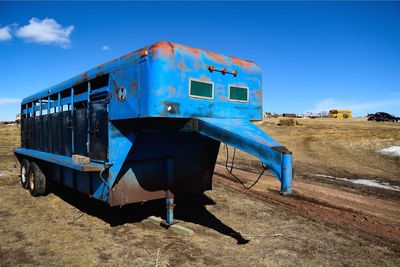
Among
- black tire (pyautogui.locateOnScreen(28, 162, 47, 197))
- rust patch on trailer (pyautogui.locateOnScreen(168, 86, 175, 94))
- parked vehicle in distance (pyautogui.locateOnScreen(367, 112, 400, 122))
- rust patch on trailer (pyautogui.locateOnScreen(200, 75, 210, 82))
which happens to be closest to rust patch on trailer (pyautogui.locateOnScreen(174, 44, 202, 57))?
rust patch on trailer (pyautogui.locateOnScreen(200, 75, 210, 82))

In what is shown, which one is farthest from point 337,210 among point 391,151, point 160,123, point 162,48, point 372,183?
point 391,151

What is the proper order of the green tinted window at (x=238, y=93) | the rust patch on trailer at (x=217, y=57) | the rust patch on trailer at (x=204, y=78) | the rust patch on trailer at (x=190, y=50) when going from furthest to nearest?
the green tinted window at (x=238, y=93) < the rust patch on trailer at (x=217, y=57) < the rust patch on trailer at (x=204, y=78) < the rust patch on trailer at (x=190, y=50)

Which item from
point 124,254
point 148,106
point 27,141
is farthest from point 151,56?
point 27,141

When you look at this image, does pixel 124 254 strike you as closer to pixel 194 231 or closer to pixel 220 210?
pixel 194 231

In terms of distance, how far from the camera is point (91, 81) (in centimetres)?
702

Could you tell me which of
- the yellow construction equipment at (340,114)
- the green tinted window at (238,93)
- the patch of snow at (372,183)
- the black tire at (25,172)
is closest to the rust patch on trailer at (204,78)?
the green tinted window at (238,93)

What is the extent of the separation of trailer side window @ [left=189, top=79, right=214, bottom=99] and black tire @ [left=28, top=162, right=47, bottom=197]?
6110mm

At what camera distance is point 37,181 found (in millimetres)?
9297

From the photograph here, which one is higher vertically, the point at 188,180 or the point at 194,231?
the point at 188,180

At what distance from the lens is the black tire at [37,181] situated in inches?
366

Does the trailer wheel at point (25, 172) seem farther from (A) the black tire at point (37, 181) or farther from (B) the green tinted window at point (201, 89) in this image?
(B) the green tinted window at point (201, 89)

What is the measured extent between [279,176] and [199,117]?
Answer: 76.0 inches

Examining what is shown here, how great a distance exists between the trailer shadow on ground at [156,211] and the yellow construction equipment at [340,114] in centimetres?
5932

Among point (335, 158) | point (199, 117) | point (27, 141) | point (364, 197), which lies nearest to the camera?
point (199, 117)
